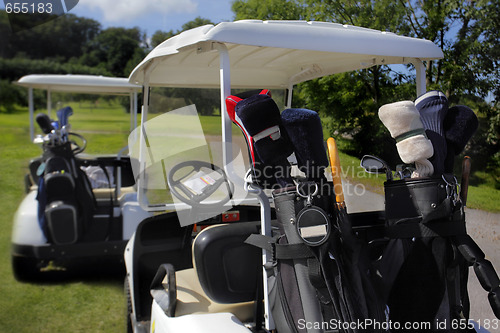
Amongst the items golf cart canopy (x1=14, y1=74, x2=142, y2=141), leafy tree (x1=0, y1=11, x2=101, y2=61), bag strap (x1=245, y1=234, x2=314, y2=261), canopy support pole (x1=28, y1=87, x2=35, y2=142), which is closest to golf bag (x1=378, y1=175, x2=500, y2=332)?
bag strap (x1=245, y1=234, x2=314, y2=261)

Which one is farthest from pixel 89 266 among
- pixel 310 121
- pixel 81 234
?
pixel 310 121

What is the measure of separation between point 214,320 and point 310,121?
2.73 feet

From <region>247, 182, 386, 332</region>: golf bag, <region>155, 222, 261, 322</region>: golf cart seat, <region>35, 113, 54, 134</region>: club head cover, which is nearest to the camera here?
<region>247, 182, 386, 332</region>: golf bag

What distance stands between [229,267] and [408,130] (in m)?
0.87

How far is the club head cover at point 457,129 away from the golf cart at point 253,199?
0.85 feet

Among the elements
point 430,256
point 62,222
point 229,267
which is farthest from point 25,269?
point 430,256

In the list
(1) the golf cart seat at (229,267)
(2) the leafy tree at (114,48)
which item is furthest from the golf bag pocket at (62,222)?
(2) the leafy tree at (114,48)

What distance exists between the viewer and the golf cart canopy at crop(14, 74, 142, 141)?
4.17m

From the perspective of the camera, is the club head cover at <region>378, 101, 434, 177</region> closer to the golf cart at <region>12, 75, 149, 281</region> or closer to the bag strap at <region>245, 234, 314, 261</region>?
the bag strap at <region>245, 234, 314, 261</region>

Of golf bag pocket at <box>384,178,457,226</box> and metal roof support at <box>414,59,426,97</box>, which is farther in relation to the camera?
metal roof support at <box>414,59,426,97</box>

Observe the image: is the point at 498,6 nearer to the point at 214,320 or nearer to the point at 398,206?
the point at 398,206

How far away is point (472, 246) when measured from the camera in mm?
1377

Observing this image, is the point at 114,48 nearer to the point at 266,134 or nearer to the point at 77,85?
the point at 77,85

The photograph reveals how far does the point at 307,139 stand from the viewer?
133 centimetres
